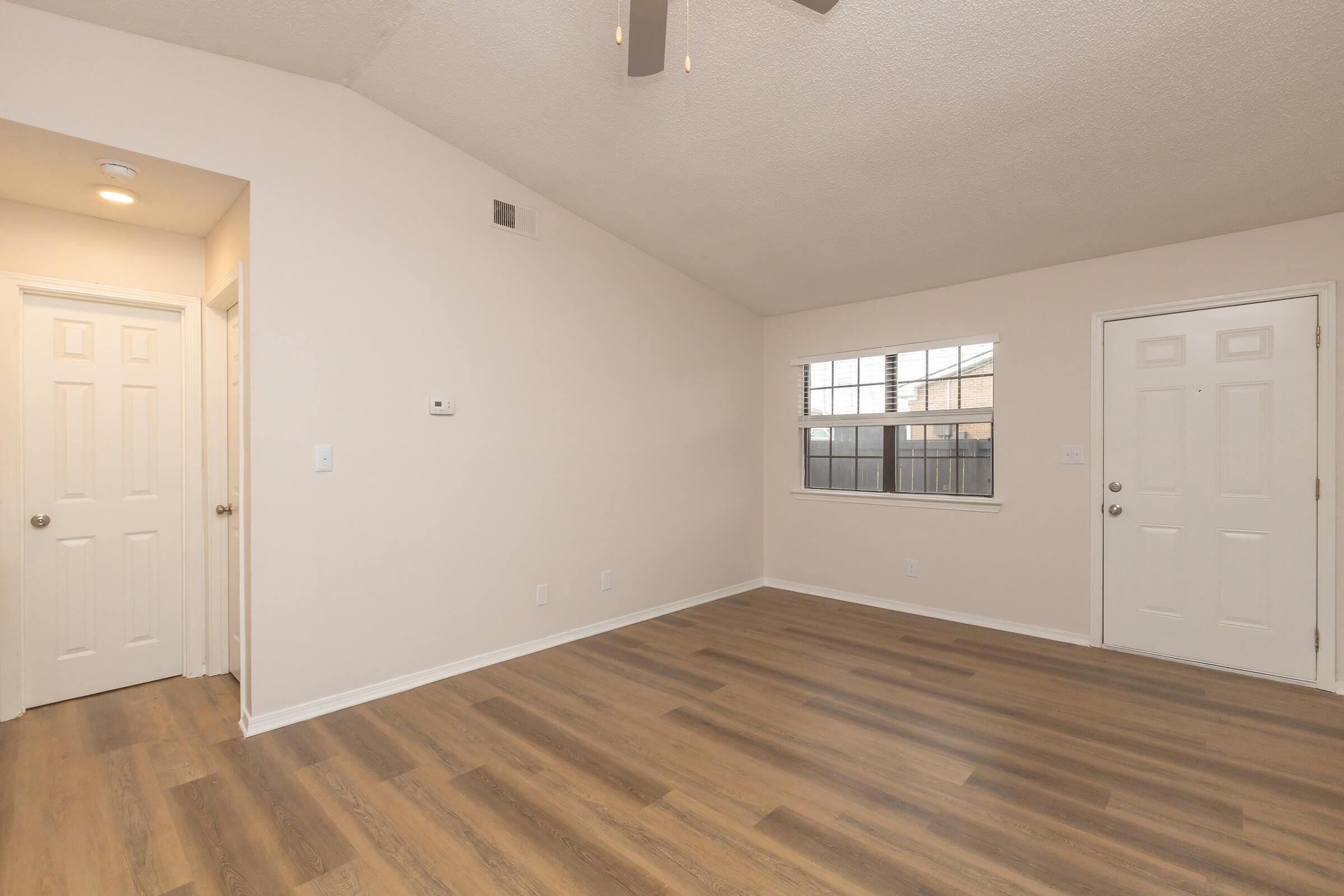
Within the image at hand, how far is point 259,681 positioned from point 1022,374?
16.1 ft

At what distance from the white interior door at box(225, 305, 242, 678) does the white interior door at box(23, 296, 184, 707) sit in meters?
0.26

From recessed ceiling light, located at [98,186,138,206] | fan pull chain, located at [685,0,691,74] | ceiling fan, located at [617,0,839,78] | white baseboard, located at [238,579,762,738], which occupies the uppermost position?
fan pull chain, located at [685,0,691,74]

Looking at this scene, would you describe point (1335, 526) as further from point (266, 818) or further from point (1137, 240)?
point (266, 818)

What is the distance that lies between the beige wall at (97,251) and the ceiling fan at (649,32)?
303cm

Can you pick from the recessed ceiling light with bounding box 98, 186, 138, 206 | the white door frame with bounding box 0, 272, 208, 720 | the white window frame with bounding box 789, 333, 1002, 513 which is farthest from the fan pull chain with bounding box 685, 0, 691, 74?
the white door frame with bounding box 0, 272, 208, 720

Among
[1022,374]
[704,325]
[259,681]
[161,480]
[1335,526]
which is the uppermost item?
[704,325]

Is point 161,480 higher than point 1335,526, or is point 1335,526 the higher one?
point 161,480

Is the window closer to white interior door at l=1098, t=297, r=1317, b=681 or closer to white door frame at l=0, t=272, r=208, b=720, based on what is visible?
white interior door at l=1098, t=297, r=1317, b=681

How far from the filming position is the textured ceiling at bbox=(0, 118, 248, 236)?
2.66 meters

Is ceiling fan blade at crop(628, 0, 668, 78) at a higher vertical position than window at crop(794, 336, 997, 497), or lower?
higher

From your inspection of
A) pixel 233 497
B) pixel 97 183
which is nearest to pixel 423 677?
pixel 233 497

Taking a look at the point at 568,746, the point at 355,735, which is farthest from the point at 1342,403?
the point at 355,735

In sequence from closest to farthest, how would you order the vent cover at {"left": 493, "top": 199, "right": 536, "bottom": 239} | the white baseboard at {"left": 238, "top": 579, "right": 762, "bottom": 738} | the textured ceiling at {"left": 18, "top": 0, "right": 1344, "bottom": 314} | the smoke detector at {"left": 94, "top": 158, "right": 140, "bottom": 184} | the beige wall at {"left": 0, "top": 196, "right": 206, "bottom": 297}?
the textured ceiling at {"left": 18, "top": 0, "right": 1344, "bottom": 314} < the smoke detector at {"left": 94, "top": 158, "right": 140, "bottom": 184} < the white baseboard at {"left": 238, "top": 579, "right": 762, "bottom": 738} < the beige wall at {"left": 0, "top": 196, "right": 206, "bottom": 297} < the vent cover at {"left": 493, "top": 199, "right": 536, "bottom": 239}

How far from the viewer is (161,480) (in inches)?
144
